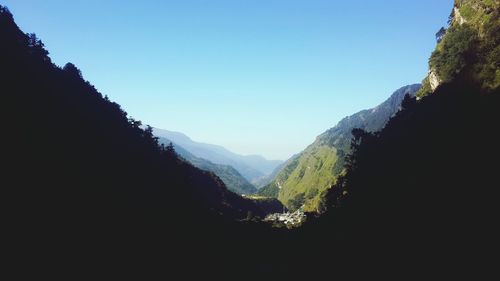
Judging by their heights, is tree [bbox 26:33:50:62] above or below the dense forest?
above

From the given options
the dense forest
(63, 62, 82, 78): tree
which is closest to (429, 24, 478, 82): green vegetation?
the dense forest

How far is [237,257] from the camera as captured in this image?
103562 mm

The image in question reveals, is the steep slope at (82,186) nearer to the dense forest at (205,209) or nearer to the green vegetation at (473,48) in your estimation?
the dense forest at (205,209)

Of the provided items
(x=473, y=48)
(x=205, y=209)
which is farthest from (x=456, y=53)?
(x=205, y=209)

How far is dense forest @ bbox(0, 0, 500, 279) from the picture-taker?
2498 inches

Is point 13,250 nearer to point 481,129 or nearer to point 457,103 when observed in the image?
point 481,129

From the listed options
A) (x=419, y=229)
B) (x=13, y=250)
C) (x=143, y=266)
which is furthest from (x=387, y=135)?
(x=13, y=250)

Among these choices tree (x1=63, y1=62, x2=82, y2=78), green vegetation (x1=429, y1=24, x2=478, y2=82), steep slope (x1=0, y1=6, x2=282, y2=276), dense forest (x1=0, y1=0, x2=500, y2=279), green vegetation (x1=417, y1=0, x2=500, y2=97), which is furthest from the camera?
tree (x1=63, y1=62, x2=82, y2=78)

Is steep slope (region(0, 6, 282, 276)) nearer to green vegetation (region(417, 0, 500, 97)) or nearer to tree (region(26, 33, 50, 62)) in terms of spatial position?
tree (region(26, 33, 50, 62))

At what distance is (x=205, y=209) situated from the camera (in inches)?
5276

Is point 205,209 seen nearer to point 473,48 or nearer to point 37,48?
point 37,48

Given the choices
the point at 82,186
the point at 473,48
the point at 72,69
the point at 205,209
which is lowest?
the point at 205,209

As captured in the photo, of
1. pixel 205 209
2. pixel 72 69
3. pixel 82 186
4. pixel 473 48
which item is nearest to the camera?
pixel 82 186

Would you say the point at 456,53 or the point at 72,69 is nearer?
the point at 456,53
